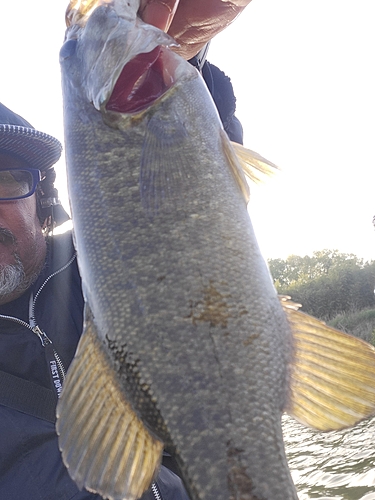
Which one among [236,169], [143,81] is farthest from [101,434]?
[143,81]

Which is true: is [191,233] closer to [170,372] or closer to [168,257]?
[168,257]

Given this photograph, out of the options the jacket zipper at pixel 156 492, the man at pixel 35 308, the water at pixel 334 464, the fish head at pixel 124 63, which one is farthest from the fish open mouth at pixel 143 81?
the water at pixel 334 464

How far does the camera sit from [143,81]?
7.34 ft

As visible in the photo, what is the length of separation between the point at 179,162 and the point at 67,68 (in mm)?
784

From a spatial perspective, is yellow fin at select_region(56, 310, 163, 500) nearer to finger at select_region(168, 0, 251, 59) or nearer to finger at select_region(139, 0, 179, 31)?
finger at select_region(139, 0, 179, 31)

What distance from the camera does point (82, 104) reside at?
229 cm

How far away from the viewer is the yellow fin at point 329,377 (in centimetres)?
190

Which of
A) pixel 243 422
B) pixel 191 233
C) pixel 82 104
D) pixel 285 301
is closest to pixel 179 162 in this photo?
pixel 191 233

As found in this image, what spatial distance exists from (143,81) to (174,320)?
3.54 ft

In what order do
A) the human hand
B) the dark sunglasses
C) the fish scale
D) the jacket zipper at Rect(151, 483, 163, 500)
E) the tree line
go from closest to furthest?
the fish scale < the human hand < the jacket zipper at Rect(151, 483, 163, 500) < the dark sunglasses < the tree line

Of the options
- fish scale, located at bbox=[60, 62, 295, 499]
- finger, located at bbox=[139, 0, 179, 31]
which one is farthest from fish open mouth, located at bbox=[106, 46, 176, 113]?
finger, located at bbox=[139, 0, 179, 31]

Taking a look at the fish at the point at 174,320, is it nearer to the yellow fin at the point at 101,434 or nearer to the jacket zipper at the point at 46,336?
the yellow fin at the point at 101,434

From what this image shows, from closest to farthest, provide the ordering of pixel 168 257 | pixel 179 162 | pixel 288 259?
1. pixel 168 257
2. pixel 179 162
3. pixel 288 259

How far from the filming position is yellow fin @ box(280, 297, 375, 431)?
1900 mm
